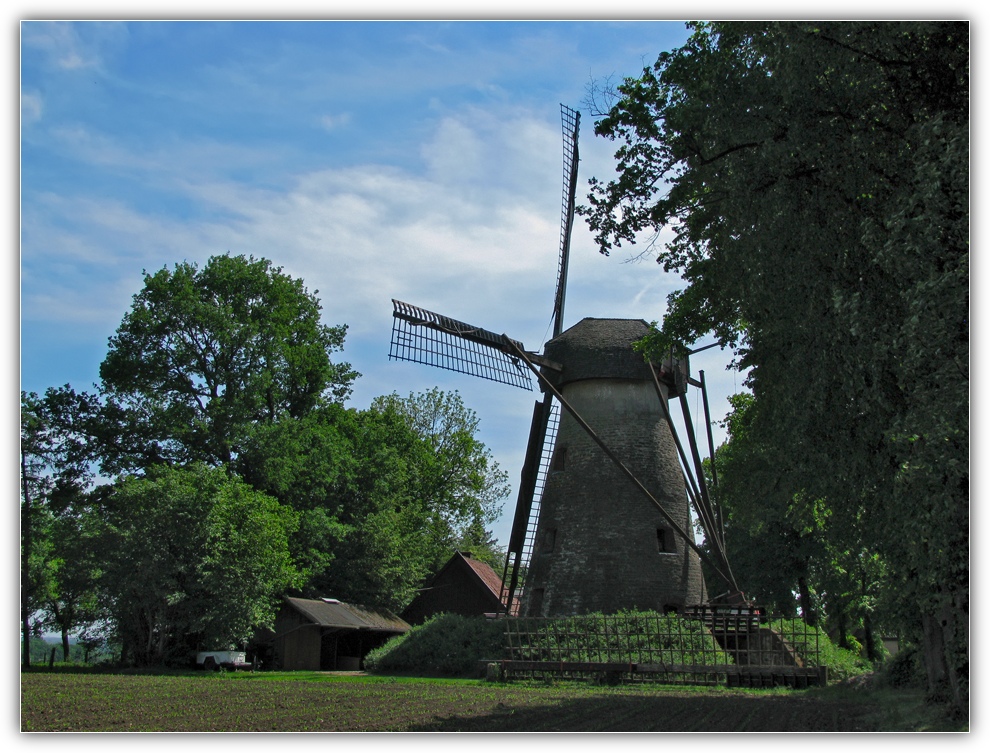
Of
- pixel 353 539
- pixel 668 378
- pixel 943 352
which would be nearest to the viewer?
pixel 943 352

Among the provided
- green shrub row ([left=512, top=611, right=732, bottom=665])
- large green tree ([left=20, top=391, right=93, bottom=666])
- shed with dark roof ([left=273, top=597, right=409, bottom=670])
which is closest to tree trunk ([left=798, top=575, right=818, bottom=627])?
shed with dark roof ([left=273, top=597, right=409, bottom=670])

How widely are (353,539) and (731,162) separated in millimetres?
21546

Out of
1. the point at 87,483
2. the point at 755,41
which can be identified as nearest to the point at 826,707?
the point at 755,41

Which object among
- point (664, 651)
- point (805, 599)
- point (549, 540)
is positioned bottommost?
point (805, 599)

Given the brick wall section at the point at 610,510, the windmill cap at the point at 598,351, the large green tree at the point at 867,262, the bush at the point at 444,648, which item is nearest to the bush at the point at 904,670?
the large green tree at the point at 867,262

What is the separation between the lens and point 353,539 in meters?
29.2

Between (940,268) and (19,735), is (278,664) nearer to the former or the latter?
(19,735)

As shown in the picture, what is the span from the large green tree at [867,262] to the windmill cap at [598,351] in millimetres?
11486

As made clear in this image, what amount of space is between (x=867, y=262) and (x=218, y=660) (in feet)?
64.0

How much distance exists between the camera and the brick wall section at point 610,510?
69.8 feet

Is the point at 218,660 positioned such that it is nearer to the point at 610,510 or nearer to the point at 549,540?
the point at 549,540

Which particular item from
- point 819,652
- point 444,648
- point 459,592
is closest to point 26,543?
point 444,648

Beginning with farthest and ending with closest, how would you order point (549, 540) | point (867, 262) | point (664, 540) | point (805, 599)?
point (805, 599) < point (549, 540) < point (664, 540) < point (867, 262)

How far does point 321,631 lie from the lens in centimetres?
2722
